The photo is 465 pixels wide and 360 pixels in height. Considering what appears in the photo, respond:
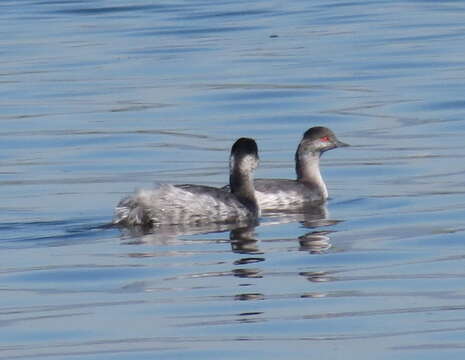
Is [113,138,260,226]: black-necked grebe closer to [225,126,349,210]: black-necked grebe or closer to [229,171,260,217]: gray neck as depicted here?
[229,171,260,217]: gray neck

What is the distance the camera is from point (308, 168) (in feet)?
57.2

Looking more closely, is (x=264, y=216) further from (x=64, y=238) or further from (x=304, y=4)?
(x=304, y=4)

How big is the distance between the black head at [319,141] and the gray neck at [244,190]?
6.32 ft

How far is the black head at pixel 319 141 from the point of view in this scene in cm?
1767

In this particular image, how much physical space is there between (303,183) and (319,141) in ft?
3.32

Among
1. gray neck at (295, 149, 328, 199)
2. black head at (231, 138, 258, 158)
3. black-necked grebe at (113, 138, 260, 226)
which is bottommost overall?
black-necked grebe at (113, 138, 260, 226)

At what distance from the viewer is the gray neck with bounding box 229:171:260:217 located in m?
15.5

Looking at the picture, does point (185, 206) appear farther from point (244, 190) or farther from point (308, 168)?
point (308, 168)

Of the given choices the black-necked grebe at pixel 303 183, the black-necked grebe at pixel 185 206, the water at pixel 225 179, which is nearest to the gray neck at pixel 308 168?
the black-necked grebe at pixel 303 183

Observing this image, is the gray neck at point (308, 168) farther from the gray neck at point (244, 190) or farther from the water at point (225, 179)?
the gray neck at point (244, 190)

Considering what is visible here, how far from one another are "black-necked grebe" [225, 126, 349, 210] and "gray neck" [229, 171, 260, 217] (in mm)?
287

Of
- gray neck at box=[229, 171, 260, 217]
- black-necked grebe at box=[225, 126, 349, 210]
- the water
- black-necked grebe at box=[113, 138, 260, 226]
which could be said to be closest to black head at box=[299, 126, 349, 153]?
black-necked grebe at box=[225, 126, 349, 210]

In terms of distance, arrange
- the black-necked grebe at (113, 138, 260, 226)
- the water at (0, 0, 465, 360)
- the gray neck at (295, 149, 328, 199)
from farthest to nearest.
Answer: the gray neck at (295, 149, 328, 199), the black-necked grebe at (113, 138, 260, 226), the water at (0, 0, 465, 360)

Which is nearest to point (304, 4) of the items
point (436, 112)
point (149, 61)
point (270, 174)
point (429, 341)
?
point (149, 61)
